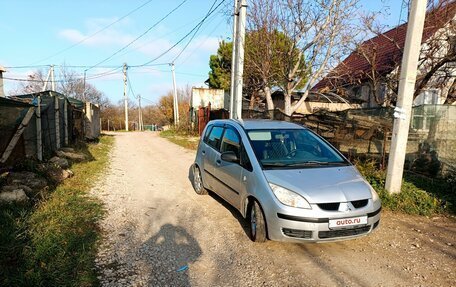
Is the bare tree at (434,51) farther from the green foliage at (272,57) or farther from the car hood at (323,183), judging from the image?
the car hood at (323,183)

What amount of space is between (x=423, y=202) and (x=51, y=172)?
24.3 feet

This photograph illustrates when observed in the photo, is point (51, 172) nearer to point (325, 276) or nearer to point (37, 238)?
point (37, 238)

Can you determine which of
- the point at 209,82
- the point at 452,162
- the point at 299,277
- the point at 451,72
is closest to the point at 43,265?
the point at 299,277

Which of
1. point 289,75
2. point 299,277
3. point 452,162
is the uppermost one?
point 289,75

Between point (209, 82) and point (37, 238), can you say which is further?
point (209, 82)

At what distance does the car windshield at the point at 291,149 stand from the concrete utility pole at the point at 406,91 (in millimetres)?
1685

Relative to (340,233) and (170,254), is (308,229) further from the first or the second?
(170,254)

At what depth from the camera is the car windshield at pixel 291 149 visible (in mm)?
4523

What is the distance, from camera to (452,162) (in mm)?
7008

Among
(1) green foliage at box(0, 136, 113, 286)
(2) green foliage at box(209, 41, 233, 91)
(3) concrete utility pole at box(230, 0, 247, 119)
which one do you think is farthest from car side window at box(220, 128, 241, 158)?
(2) green foliage at box(209, 41, 233, 91)

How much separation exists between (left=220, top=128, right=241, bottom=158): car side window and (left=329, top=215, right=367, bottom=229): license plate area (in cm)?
177

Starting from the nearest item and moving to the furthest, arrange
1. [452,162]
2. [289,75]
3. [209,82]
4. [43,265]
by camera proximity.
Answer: [43,265], [452,162], [289,75], [209,82]

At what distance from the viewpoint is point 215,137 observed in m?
6.25

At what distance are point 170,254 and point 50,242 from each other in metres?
1.41
